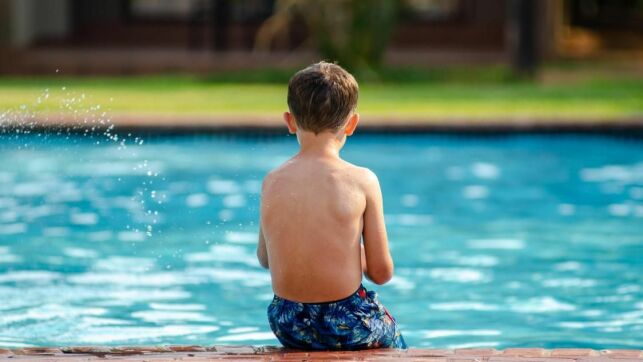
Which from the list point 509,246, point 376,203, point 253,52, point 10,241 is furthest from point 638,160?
point 253,52

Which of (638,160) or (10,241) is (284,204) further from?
(638,160)

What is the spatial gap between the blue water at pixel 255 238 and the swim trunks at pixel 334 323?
167cm

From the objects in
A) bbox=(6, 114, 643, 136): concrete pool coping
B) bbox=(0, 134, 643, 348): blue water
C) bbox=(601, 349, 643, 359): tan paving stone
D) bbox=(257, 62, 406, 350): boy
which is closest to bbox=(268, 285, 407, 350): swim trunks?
bbox=(257, 62, 406, 350): boy

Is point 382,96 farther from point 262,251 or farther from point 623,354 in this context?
point 623,354

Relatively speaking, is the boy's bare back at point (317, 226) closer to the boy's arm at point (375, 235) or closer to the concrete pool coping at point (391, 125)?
the boy's arm at point (375, 235)

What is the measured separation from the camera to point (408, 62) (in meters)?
17.1

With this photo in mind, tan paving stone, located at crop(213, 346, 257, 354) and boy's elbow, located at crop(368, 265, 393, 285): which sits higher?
boy's elbow, located at crop(368, 265, 393, 285)

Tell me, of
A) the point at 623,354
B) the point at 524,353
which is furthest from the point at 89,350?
the point at 623,354

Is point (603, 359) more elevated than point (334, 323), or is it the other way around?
point (334, 323)

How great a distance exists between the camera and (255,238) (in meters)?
7.59

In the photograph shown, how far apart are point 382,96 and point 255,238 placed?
5943mm

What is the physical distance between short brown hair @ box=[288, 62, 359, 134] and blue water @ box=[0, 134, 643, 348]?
6.34 feet

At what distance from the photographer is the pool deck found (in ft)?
11.5

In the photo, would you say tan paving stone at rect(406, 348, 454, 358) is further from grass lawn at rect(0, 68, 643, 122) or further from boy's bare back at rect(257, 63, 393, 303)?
grass lawn at rect(0, 68, 643, 122)
